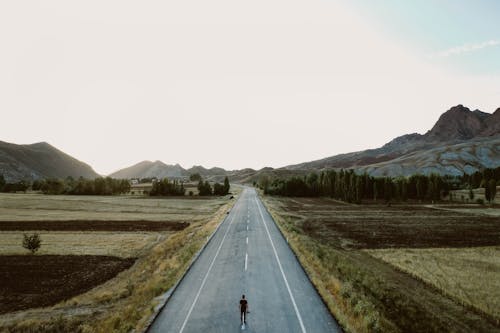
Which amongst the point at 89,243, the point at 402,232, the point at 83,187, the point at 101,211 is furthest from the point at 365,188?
the point at 83,187

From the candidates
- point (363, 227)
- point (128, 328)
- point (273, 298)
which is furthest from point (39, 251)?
point (363, 227)

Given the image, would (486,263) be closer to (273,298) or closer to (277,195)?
(273,298)

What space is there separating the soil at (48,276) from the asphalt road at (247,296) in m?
8.45

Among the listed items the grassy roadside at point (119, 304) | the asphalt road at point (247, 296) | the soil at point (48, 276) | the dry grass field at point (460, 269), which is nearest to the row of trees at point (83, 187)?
the soil at point (48, 276)

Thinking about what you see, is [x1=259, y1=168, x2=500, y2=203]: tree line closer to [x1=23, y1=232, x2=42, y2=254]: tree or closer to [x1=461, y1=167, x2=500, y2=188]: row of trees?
[x1=461, y1=167, x2=500, y2=188]: row of trees

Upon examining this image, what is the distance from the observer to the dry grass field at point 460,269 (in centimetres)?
2197

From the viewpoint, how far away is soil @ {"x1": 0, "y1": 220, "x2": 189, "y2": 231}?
52656 millimetres

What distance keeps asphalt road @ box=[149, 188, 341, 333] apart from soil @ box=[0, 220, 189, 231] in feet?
85.4

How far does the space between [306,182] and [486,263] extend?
390 ft

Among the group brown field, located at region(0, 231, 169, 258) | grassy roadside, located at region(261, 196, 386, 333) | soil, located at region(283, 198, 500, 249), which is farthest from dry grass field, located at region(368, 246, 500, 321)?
brown field, located at region(0, 231, 169, 258)

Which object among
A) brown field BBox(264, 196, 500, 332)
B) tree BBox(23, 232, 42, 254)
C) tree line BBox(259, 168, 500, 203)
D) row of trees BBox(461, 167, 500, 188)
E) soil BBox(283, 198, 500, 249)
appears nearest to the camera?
brown field BBox(264, 196, 500, 332)

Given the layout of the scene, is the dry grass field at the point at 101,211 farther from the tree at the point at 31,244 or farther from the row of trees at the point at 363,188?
the row of trees at the point at 363,188

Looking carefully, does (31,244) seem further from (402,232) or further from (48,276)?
(402,232)

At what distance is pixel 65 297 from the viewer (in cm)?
2214
